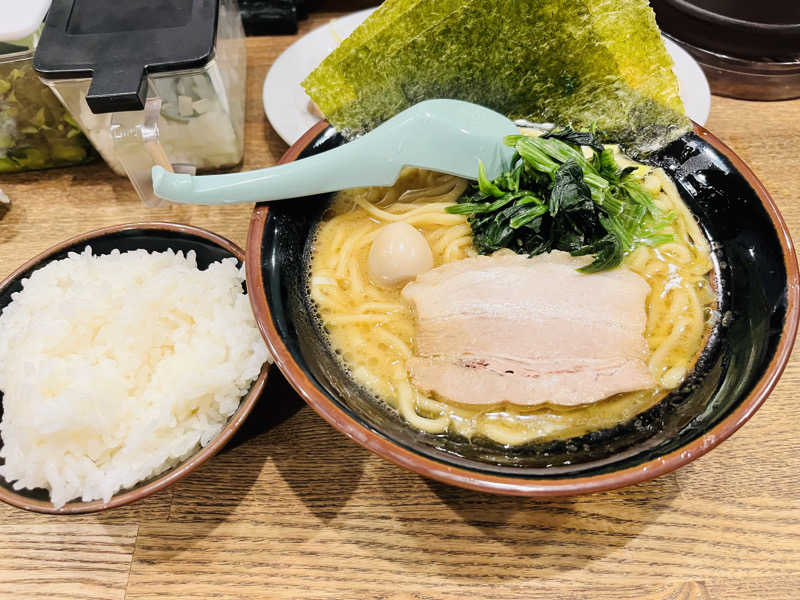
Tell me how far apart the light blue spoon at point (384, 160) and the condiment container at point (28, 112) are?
655 mm

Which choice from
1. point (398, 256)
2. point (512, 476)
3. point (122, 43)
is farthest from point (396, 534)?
point (122, 43)

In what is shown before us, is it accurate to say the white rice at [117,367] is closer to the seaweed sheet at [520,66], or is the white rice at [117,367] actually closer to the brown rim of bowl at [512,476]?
the brown rim of bowl at [512,476]

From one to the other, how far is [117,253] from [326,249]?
585mm

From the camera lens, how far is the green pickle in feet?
5.53

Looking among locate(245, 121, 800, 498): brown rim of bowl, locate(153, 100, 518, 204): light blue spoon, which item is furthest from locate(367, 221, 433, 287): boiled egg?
locate(245, 121, 800, 498): brown rim of bowl

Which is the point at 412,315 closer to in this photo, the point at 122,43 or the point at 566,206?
the point at 566,206

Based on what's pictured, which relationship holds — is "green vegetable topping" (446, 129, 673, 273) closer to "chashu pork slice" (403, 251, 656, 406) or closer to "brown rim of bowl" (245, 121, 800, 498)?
"chashu pork slice" (403, 251, 656, 406)

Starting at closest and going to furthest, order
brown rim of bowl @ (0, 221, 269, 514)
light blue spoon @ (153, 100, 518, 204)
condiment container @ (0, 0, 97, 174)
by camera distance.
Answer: brown rim of bowl @ (0, 221, 269, 514) < light blue spoon @ (153, 100, 518, 204) < condiment container @ (0, 0, 97, 174)

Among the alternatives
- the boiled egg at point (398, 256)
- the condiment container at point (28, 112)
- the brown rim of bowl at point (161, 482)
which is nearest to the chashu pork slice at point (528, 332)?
the boiled egg at point (398, 256)

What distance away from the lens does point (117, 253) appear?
154 cm

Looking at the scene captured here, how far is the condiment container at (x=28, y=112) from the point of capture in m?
1.61

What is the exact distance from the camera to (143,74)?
150 centimetres

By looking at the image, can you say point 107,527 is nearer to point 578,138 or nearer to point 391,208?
point 391,208

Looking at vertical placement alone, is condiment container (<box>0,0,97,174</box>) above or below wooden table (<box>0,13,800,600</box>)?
above
